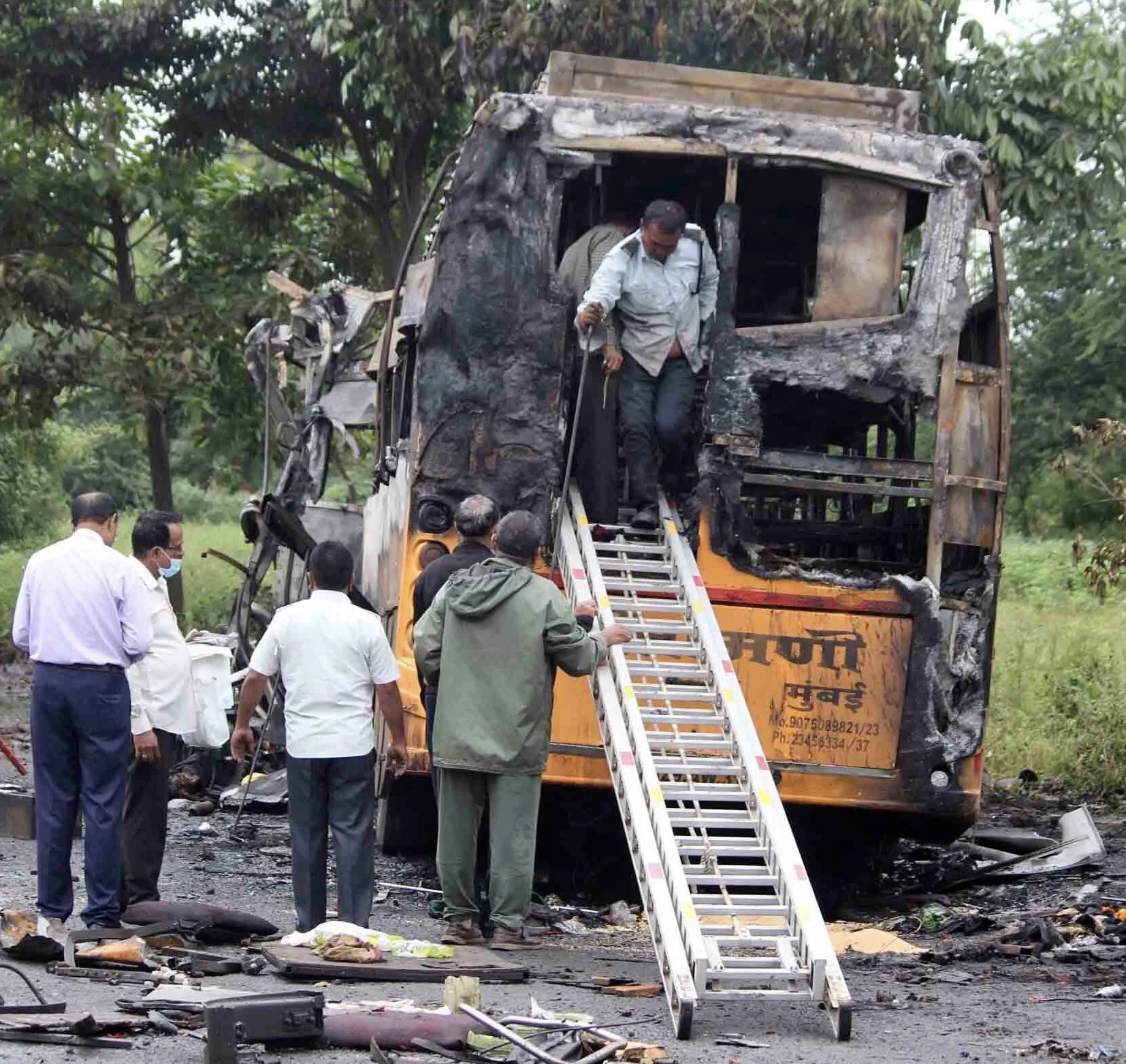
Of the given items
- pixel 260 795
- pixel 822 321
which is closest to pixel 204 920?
pixel 822 321

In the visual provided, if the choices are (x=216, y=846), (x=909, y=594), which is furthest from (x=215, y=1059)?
(x=216, y=846)

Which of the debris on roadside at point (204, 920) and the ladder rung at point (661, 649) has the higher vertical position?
the ladder rung at point (661, 649)

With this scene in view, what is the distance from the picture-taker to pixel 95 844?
6480mm

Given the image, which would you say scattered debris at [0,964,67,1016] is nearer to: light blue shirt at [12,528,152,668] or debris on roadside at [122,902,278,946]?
debris on roadside at [122,902,278,946]

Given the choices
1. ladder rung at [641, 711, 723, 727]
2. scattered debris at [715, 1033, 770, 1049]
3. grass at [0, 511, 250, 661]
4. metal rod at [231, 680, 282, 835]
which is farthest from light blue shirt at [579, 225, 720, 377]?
grass at [0, 511, 250, 661]

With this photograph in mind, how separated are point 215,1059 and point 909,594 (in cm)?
401

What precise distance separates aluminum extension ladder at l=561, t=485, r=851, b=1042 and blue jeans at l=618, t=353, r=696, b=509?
0.72ft

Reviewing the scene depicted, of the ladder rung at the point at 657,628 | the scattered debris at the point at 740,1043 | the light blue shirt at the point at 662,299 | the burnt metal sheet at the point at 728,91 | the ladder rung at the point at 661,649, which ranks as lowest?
the scattered debris at the point at 740,1043

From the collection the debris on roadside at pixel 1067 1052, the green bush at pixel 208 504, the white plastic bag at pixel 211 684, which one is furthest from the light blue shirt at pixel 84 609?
the green bush at pixel 208 504

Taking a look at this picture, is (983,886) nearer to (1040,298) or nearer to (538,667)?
(538,667)

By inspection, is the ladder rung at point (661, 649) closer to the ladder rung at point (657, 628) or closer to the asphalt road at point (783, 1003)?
the ladder rung at point (657, 628)

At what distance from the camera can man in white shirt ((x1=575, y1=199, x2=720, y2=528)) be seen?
26.1 feet

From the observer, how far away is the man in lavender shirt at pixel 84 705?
21.2 feet

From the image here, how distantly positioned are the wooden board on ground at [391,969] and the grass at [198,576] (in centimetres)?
982
